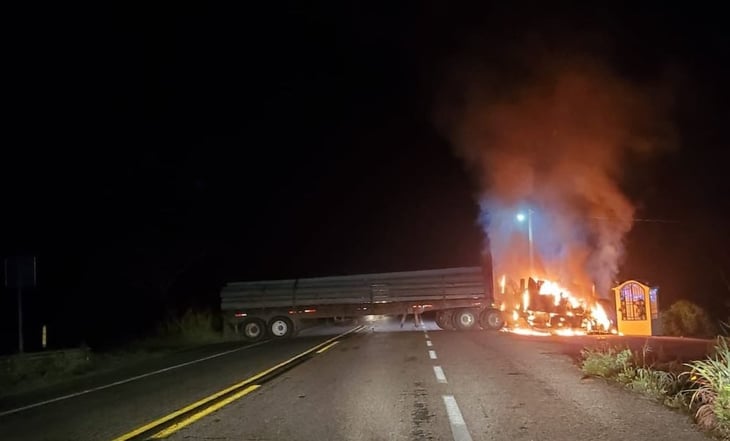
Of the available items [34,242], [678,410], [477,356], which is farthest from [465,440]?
[34,242]

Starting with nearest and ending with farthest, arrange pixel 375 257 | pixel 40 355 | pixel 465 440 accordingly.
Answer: pixel 465 440
pixel 40 355
pixel 375 257

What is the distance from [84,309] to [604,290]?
81.0 ft

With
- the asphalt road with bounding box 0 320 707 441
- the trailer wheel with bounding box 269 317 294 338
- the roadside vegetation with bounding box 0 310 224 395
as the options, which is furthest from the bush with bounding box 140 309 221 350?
the asphalt road with bounding box 0 320 707 441

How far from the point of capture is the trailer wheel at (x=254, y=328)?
27797 millimetres

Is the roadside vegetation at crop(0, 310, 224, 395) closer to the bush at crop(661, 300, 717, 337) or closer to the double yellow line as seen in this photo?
the double yellow line

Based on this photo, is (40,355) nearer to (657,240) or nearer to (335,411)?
(335,411)

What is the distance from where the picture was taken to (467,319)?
2669 cm

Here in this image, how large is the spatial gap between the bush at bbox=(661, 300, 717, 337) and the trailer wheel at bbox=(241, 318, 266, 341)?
1555 centimetres

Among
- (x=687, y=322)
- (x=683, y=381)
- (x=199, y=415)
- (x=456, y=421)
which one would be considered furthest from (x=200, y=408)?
(x=687, y=322)

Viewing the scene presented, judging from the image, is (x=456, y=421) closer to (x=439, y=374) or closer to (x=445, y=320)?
(x=439, y=374)

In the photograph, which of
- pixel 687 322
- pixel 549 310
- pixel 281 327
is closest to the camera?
pixel 687 322

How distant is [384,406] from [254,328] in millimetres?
19657

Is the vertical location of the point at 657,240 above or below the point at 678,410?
above

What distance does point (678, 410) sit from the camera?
26.6 feet
